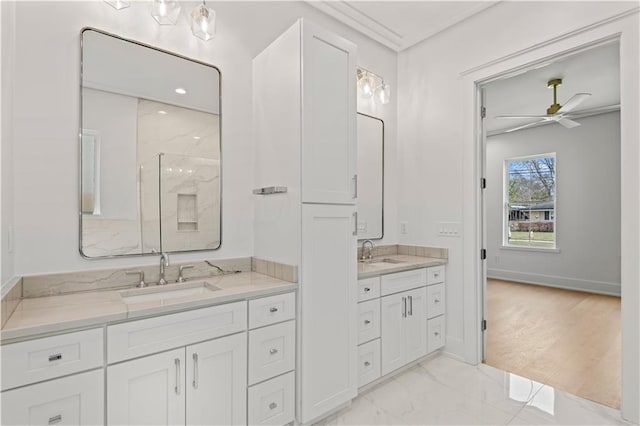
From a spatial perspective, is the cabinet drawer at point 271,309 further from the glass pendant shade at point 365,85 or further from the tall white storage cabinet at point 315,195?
the glass pendant shade at point 365,85

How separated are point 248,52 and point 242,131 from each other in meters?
0.58

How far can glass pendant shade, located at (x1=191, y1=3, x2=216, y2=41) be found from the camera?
6.63 feet

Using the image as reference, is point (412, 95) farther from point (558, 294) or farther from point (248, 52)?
point (558, 294)

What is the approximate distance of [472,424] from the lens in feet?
6.52

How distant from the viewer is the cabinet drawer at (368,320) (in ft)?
7.54

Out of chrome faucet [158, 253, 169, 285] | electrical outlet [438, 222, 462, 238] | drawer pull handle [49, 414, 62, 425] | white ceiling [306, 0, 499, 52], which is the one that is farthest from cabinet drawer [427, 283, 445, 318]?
drawer pull handle [49, 414, 62, 425]

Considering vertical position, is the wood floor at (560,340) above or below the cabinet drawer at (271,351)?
below

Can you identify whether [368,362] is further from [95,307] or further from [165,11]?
[165,11]

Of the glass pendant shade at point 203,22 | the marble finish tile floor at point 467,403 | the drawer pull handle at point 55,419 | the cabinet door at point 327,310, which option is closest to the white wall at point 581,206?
the marble finish tile floor at point 467,403

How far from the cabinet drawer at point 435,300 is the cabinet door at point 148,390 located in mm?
2020

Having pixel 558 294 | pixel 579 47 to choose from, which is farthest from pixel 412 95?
pixel 558 294

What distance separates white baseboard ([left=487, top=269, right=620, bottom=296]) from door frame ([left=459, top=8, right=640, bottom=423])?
156 inches

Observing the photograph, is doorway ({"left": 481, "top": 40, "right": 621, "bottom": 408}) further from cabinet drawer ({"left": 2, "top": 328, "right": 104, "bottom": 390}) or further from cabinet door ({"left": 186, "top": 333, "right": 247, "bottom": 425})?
cabinet drawer ({"left": 2, "top": 328, "right": 104, "bottom": 390})

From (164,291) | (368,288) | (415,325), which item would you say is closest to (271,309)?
(164,291)
